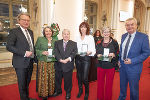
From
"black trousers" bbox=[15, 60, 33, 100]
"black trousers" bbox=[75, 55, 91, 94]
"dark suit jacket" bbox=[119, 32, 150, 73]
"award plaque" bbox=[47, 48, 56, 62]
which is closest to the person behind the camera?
"dark suit jacket" bbox=[119, 32, 150, 73]

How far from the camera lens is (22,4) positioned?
558 cm

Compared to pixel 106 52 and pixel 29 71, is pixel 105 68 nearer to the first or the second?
pixel 106 52

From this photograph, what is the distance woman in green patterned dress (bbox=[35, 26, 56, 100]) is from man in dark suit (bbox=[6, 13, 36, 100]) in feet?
0.79

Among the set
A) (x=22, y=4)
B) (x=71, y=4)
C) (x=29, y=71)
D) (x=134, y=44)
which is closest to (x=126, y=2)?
(x=71, y=4)

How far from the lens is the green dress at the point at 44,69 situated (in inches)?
89.8

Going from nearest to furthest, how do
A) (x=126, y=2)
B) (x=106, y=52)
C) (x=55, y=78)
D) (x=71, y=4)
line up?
(x=106, y=52) < (x=55, y=78) < (x=71, y=4) < (x=126, y=2)

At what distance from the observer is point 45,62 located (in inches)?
90.6

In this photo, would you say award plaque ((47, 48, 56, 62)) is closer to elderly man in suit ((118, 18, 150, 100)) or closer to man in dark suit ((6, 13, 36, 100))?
man in dark suit ((6, 13, 36, 100))

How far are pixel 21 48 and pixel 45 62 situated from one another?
57 cm

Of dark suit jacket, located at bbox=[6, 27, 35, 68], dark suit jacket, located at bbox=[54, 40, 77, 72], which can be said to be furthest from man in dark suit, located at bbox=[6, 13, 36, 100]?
dark suit jacket, located at bbox=[54, 40, 77, 72]

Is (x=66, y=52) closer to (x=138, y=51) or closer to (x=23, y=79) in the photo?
(x=23, y=79)

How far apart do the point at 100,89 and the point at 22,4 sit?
5.44m

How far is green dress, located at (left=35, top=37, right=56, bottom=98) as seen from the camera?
2281 mm

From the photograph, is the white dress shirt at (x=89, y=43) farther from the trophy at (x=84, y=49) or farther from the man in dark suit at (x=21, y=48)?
the man in dark suit at (x=21, y=48)
